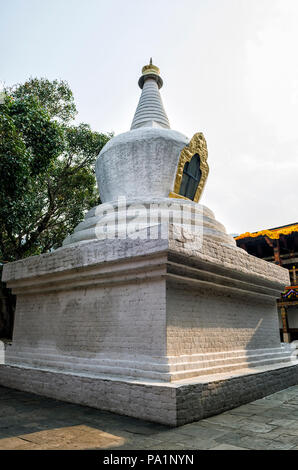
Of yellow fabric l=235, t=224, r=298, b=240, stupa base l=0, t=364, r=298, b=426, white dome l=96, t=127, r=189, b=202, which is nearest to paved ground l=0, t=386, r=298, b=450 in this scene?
stupa base l=0, t=364, r=298, b=426

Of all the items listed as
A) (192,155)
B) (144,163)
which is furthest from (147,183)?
(192,155)

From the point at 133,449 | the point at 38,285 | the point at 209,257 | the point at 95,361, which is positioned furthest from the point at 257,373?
the point at 38,285

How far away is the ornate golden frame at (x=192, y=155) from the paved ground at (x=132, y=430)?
17.6ft

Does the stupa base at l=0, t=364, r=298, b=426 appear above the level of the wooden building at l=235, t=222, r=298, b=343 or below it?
below

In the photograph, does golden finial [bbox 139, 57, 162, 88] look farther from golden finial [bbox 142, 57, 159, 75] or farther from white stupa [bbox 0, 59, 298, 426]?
white stupa [bbox 0, 59, 298, 426]

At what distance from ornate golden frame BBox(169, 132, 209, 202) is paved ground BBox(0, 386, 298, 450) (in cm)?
536

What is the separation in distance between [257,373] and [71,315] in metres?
3.55

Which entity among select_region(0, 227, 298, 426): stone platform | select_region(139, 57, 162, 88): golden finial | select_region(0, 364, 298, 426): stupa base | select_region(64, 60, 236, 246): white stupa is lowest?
select_region(0, 364, 298, 426): stupa base

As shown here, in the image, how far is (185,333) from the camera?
5.30 m

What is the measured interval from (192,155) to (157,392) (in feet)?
21.5

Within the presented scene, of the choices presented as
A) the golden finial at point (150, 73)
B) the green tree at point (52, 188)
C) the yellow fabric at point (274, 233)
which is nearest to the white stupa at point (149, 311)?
the green tree at point (52, 188)

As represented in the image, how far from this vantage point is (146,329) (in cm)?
513

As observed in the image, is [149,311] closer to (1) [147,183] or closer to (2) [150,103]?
(1) [147,183]

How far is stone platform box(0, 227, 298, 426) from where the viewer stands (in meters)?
4.73
